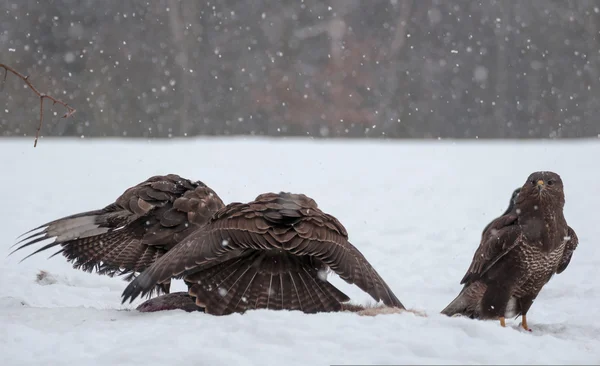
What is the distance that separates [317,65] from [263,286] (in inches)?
911

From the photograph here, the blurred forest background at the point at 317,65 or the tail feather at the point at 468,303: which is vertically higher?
the blurred forest background at the point at 317,65

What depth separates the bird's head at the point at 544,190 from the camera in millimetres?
5402

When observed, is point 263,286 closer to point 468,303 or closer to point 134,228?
point 134,228

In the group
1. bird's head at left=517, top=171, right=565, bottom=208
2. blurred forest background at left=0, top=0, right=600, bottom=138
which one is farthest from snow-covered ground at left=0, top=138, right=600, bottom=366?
blurred forest background at left=0, top=0, right=600, bottom=138

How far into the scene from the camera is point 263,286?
491 centimetres

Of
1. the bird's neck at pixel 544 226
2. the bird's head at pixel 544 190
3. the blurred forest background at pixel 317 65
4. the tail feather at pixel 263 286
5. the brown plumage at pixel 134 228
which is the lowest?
the tail feather at pixel 263 286

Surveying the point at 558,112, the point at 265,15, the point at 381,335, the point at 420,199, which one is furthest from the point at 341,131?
the point at 381,335

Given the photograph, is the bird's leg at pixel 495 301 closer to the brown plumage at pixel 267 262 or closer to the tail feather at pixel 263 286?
the brown plumage at pixel 267 262

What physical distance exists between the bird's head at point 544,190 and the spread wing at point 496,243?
215 millimetres

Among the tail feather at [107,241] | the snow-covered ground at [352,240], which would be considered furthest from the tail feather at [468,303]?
the tail feather at [107,241]

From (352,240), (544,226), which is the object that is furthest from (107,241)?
(352,240)

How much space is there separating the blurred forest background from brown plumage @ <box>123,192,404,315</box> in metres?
21.0

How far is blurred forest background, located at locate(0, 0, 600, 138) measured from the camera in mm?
26031

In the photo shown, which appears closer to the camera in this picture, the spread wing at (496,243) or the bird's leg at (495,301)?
the spread wing at (496,243)
